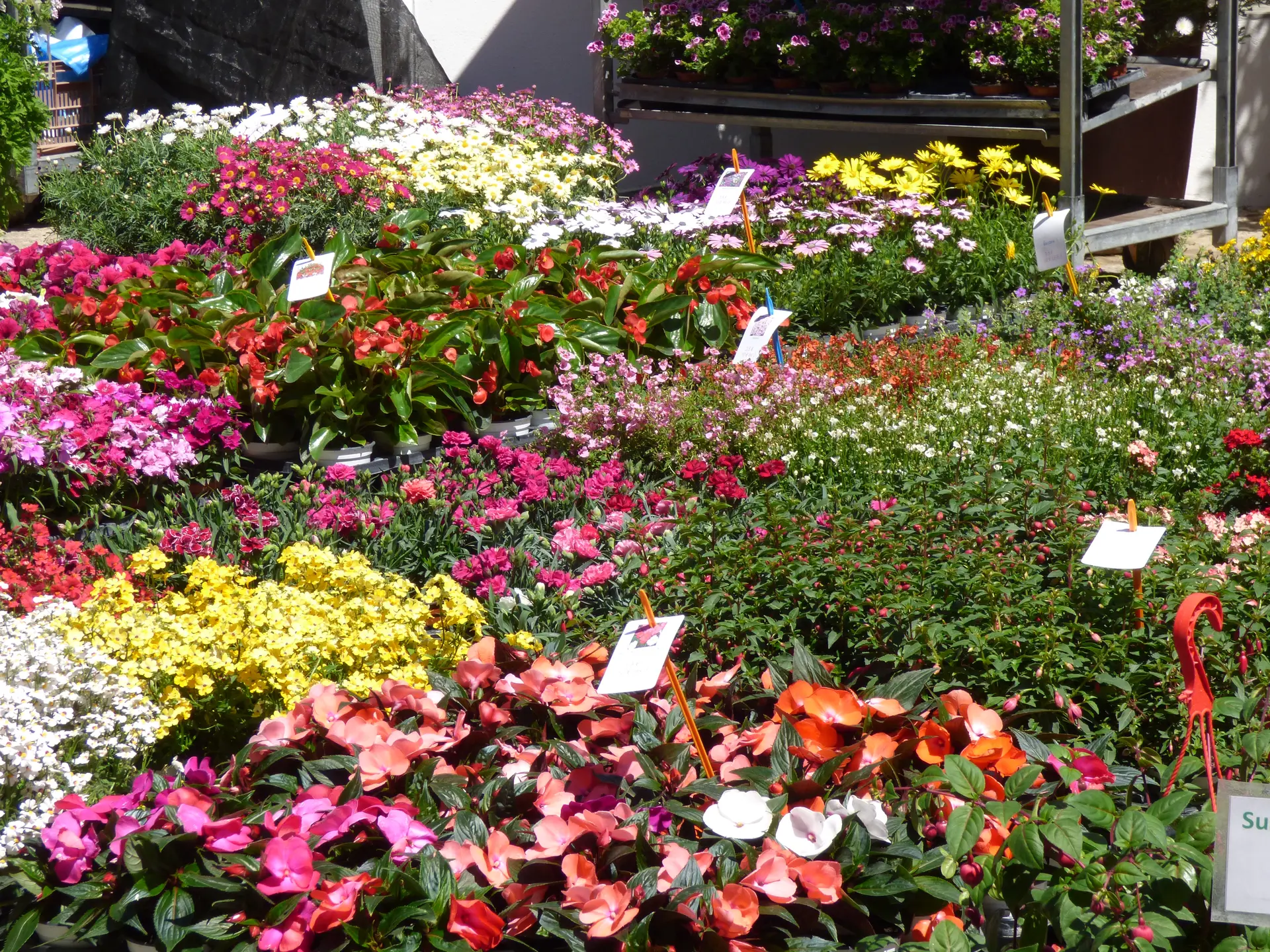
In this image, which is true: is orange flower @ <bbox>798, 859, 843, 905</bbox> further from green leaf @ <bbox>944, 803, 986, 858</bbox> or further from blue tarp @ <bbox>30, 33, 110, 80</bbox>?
blue tarp @ <bbox>30, 33, 110, 80</bbox>

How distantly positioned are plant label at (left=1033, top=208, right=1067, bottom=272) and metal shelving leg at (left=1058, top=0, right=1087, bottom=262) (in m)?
1.57

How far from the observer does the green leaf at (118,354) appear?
4023 mm

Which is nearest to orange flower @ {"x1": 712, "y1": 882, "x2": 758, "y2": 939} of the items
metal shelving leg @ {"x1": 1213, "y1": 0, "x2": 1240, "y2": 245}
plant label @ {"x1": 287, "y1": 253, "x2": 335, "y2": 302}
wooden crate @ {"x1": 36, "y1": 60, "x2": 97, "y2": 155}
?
plant label @ {"x1": 287, "y1": 253, "x2": 335, "y2": 302}

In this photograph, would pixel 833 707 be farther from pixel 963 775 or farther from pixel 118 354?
pixel 118 354

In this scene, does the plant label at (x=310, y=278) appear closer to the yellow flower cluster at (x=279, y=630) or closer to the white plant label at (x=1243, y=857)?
the yellow flower cluster at (x=279, y=630)

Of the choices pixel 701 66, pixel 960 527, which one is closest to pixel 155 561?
pixel 960 527

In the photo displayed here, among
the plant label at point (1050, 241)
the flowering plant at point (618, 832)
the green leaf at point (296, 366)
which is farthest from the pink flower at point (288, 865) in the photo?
the plant label at point (1050, 241)

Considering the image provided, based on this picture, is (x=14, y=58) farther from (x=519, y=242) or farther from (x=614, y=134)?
(x=519, y=242)

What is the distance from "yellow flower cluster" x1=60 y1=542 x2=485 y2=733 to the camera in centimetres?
240

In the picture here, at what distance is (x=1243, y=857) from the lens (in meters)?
1.40

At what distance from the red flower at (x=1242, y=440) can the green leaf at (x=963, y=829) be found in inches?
92.2

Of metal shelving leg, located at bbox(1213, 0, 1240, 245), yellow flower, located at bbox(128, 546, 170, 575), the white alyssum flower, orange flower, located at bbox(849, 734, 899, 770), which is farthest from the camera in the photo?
metal shelving leg, located at bbox(1213, 0, 1240, 245)

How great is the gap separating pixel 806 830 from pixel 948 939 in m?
0.29

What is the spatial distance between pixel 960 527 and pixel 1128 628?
1.80 ft
